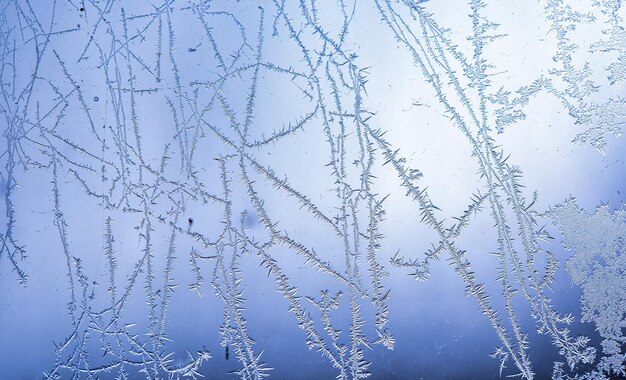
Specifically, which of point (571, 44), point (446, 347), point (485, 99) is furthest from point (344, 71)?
point (446, 347)

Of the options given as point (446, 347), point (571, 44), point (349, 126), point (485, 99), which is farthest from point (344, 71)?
point (446, 347)

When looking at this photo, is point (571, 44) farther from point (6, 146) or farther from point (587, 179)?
point (6, 146)

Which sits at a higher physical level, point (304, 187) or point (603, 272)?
point (304, 187)

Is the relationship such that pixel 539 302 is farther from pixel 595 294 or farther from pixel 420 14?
pixel 420 14

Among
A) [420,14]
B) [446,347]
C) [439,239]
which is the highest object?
[420,14]

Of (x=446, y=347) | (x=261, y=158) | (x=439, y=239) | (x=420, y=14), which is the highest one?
(x=420, y=14)

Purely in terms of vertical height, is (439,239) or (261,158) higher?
(261,158)
